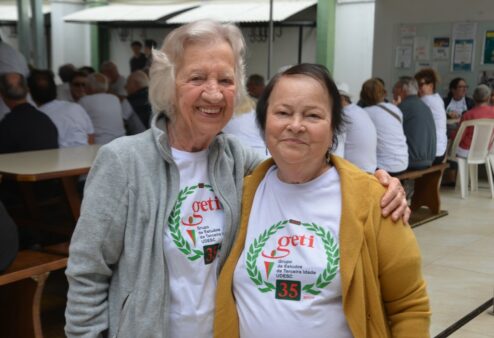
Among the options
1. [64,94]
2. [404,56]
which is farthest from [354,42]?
[64,94]

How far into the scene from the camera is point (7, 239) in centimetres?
282

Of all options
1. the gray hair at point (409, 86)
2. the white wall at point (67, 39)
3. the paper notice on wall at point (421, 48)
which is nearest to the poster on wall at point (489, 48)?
the paper notice on wall at point (421, 48)

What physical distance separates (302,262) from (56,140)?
3742mm

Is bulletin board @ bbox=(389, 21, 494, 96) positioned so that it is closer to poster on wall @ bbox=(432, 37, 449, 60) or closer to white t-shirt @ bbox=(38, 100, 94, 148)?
poster on wall @ bbox=(432, 37, 449, 60)

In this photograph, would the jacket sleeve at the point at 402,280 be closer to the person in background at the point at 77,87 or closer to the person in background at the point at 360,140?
the person in background at the point at 360,140

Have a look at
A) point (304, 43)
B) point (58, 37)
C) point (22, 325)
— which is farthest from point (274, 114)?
point (58, 37)

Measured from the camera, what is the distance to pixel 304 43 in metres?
13.1

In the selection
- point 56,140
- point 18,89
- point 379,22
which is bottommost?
point 56,140

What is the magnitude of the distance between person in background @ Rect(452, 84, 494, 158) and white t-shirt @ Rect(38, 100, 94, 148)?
16.2ft

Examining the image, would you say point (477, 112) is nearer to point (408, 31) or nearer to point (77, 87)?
point (408, 31)

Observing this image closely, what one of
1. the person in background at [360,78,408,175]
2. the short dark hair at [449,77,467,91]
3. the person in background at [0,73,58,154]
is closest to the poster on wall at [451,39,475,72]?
the short dark hair at [449,77,467,91]

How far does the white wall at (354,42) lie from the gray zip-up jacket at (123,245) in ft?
28.6

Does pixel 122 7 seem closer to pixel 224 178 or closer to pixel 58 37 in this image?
pixel 58 37

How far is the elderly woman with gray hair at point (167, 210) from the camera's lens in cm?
153
